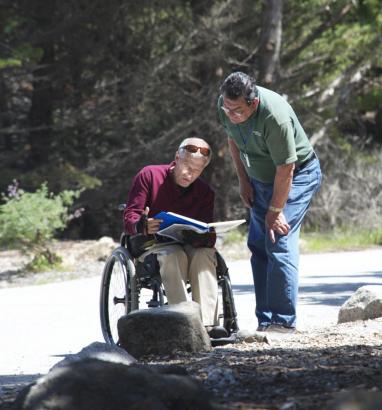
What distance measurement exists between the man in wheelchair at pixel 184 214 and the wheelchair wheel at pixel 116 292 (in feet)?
0.50

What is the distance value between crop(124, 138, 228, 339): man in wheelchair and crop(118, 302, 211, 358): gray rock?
2.56ft

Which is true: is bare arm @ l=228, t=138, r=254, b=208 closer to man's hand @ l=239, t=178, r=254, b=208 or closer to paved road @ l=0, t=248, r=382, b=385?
man's hand @ l=239, t=178, r=254, b=208

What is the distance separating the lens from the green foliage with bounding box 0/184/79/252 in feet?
52.3

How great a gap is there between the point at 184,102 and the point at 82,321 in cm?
1351

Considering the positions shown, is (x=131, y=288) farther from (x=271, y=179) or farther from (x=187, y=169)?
(x=271, y=179)

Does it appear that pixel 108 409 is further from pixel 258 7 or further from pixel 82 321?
pixel 258 7

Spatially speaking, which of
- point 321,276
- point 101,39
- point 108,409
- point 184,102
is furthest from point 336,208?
point 108,409

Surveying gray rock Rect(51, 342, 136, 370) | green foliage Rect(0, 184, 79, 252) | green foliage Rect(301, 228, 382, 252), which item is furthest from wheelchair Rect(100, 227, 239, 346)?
green foliage Rect(301, 228, 382, 252)

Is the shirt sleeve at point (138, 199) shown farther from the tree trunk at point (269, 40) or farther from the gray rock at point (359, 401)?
the tree trunk at point (269, 40)

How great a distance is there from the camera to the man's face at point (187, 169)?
315 inches

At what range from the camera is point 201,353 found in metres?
6.55

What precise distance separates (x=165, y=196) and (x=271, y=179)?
73cm

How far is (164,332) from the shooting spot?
6.66 metres

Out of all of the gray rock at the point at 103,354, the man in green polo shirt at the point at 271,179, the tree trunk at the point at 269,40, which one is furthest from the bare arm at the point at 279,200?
the tree trunk at the point at 269,40
